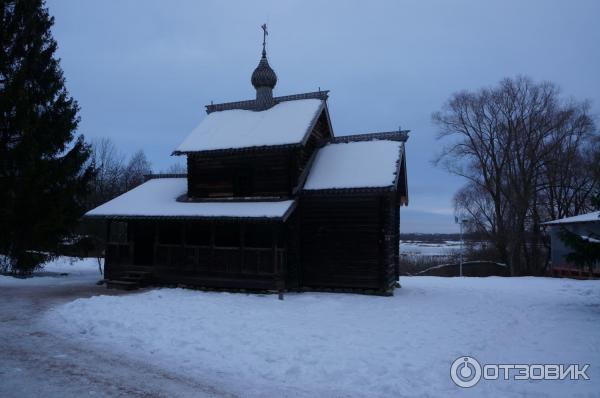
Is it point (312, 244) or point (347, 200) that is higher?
point (347, 200)

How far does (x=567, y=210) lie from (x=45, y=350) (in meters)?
39.0

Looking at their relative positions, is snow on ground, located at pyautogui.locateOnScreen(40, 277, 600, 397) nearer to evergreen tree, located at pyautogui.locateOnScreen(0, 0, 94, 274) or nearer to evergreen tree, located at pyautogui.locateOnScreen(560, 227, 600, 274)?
evergreen tree, located at pyautogui.locateOnScreen(560, 227, 600, 274)

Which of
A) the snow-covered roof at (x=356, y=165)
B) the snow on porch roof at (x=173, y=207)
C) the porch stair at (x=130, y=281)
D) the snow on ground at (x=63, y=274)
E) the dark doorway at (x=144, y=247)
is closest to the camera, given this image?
the snow on porch roof at (x=173, y=207)

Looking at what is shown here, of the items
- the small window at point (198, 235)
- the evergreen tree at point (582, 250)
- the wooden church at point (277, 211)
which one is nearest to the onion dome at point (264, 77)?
the wooden church at point (277, 211)

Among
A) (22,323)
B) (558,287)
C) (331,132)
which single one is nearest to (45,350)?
(22,323)

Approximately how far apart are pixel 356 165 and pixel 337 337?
371 inches

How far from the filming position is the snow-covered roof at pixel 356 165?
16391mm

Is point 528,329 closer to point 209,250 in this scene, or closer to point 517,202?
point 209,250

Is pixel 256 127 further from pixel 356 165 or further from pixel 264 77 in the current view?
pixel 356 165

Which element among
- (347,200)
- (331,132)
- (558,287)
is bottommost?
(558,287)

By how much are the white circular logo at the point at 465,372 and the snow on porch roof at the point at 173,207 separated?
8479 millimetres

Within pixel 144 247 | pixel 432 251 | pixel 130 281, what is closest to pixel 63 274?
pixel 144 247

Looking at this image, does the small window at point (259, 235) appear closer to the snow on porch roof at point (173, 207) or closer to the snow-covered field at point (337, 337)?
the snow on porch roof at point (173, 207)

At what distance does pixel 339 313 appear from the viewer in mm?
12719
